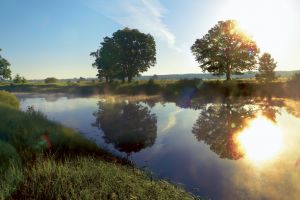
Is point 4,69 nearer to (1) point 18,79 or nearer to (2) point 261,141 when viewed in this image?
(1) point 18,79

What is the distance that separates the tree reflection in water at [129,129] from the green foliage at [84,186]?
27.8 feet

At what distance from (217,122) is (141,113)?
1131 centimetres

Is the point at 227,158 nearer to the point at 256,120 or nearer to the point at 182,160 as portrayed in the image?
the point at 182,160

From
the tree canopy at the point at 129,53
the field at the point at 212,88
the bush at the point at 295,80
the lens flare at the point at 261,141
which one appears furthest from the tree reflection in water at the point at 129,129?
the tree canopy at the point at 129,53

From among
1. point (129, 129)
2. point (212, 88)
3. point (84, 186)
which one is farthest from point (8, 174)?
point (212, 88)

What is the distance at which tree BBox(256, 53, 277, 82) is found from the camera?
2589 inches

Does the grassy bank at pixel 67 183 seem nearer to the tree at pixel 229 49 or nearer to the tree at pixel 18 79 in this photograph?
the tree at pixel 229 49

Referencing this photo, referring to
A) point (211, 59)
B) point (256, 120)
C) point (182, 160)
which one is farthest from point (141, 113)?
point (211, 59)

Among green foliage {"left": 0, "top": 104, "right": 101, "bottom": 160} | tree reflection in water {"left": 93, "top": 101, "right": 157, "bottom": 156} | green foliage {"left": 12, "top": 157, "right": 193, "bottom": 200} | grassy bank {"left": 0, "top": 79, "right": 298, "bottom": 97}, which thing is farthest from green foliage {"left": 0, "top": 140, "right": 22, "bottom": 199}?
grassy bank {"left": 0, "top": 79, "right": 298, "bottom": 97}

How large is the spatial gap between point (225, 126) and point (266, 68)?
41583 mm

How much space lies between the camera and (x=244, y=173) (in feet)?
50.2

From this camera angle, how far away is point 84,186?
9883mm

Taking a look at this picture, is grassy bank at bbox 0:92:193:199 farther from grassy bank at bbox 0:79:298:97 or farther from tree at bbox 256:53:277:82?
tree at bbox 256:53:277:82

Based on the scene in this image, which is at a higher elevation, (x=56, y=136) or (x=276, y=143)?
(x=56, y=136)
